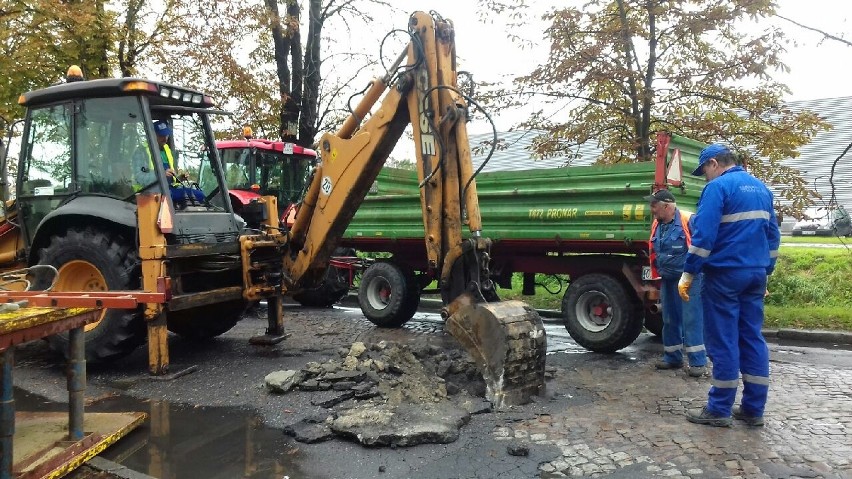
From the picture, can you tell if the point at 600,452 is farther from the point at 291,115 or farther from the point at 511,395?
the point at 291,115

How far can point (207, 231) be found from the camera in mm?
6215

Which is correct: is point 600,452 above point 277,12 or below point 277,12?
below

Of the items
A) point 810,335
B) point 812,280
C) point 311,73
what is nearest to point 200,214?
point 810,335

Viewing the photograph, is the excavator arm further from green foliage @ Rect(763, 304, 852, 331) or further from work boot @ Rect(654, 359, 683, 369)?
green foliage @ Rect(763, 304, 852, 331)

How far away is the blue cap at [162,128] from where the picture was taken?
6.24 m

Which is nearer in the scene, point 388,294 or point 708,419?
point 708,419

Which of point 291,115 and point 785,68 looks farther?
point 291,115

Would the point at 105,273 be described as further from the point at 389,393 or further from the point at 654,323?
the point at 654,323

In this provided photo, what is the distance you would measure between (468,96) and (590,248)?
2.40 metres

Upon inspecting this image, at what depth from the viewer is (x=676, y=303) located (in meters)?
6.08

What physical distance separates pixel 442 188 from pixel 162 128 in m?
2.97

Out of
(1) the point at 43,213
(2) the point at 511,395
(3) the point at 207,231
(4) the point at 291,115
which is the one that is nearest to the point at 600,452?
(2) the point at 511,395

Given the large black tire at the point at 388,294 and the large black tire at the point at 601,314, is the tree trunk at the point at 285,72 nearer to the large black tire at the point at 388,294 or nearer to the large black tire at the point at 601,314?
the large black tire at the point at 388,294

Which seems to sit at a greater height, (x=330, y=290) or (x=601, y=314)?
(x=601, y=314)
